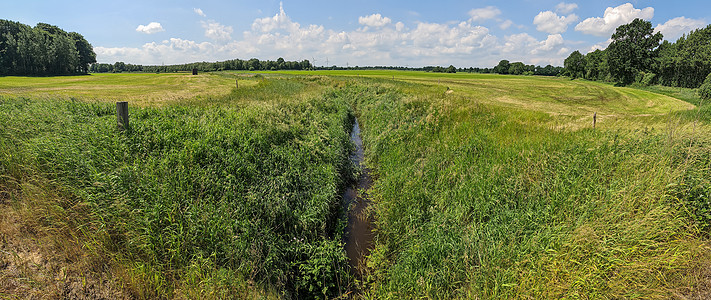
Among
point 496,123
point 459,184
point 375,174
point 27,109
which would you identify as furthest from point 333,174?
point 27,109

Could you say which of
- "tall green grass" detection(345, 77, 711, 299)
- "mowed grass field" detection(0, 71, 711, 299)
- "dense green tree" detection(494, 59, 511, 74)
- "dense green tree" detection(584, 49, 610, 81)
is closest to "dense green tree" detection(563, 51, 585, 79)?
"dense green tree" detection(584, 49, 610, 81)

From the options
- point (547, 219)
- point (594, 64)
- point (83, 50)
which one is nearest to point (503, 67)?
point (594, 64)

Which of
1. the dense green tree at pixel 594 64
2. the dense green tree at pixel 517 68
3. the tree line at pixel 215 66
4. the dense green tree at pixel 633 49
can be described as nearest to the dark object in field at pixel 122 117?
the dense green tree at pixel 633 49

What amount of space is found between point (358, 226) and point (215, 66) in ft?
418

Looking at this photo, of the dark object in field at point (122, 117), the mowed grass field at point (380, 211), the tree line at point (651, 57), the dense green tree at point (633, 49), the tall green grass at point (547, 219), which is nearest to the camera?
the tall green grass at point (547, 219)

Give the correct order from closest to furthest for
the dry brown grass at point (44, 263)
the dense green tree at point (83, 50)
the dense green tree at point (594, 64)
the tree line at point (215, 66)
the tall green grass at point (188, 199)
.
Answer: the dry brown grass at point (44, 263), the tall green grass at point (188, 199), the dense green tree at point (594, 64), the dense green tree at point (83, 50), the tree line at point (215, 66)

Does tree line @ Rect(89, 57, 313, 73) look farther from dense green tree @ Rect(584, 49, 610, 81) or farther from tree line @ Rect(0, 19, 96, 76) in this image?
dense green tree @ Rect(584, 49, 610, 81)

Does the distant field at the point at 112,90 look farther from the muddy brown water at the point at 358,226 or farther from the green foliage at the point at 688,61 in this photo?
the green foliage at the point at 688,61

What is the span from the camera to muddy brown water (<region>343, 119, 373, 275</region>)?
17.2 ft

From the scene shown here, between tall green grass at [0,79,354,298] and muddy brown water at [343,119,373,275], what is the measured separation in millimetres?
355

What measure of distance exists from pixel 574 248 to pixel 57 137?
9877 millimetres

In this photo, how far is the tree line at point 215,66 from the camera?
11000cm

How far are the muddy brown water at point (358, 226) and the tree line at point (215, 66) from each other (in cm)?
11307

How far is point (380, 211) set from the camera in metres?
6.14
